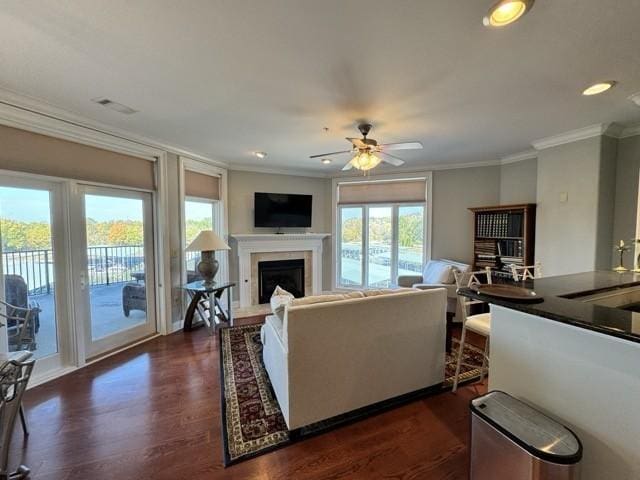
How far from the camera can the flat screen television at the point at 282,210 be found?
520cm

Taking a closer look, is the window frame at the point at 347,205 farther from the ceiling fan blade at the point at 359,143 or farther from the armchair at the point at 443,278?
the ceiling fan blade at the point at 359,143

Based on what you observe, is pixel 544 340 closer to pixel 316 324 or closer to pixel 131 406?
pixel 316 324

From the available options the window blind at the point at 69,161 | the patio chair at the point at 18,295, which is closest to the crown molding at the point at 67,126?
the window blind at the point at 69,161

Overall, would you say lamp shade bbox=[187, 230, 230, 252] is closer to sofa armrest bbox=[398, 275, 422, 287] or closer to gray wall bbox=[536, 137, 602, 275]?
sofa armrest bbox=[398, 275, 422, 287]

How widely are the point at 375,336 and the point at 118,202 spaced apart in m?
3.37

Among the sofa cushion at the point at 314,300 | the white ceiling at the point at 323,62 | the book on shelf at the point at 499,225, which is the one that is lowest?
the sofa cushion at the point at 314,300

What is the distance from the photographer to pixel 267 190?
17.6ft

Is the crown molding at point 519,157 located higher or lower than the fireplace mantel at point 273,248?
higher

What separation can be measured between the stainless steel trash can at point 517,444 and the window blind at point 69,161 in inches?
155

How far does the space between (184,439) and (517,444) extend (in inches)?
80.3

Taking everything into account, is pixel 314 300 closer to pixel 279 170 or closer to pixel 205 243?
pixel 205 243

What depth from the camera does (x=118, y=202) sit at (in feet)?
11.2

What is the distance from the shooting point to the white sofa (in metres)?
1.97

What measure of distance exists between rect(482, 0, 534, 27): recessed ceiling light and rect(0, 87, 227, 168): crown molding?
3.47 meters
